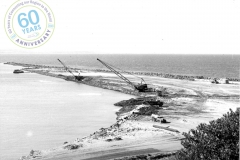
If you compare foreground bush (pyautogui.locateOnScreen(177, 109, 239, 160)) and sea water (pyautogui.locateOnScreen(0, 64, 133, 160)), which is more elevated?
foreground bush (pyautogui.locateOnScreen(177, 109, 239, 160))

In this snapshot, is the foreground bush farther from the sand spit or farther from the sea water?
the sea water

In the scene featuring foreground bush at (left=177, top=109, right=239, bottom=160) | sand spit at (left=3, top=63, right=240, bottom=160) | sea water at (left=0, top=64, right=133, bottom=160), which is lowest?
sea water at (left=0, top=64, right=133, bottom=160)

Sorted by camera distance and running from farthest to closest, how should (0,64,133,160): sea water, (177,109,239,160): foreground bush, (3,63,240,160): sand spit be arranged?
1. (0,64,133,160): sea water
2. (3,63,240,160): sand spit
3. (177,109,239,160): foreground bush

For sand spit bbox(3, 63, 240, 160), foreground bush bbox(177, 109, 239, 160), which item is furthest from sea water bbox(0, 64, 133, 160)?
foreground bush bbox(177, 109, 239, 160)

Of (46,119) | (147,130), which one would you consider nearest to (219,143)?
(147,130)

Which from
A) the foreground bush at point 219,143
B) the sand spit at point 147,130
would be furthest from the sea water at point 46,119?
the foreground bush at point 219,143

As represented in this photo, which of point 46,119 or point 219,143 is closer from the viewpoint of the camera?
point 219,143

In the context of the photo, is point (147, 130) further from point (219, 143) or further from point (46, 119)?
point (219, 143)

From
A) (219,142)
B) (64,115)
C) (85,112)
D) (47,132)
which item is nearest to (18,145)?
(47,132)

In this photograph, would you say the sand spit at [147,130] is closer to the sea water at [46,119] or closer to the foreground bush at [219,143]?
the sea water at [46,119]

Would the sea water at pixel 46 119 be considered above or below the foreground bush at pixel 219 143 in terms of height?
below

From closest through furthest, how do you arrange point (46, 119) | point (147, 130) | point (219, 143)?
point (219, 143) → point (147, 130) → point (46, 119)
